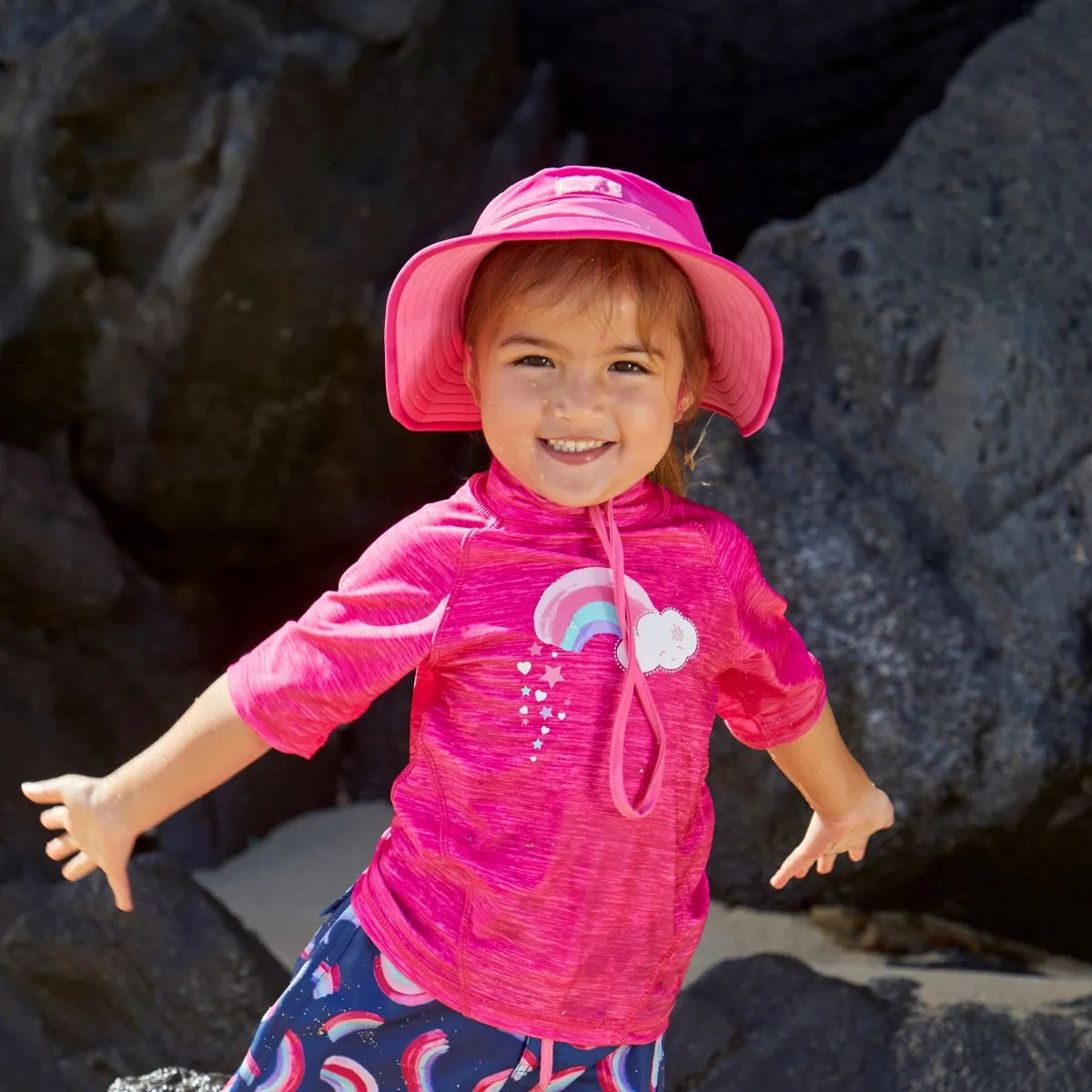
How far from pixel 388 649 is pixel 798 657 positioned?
531 millimetres

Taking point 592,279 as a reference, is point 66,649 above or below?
below

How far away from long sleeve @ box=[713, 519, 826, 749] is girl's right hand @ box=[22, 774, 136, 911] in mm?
735

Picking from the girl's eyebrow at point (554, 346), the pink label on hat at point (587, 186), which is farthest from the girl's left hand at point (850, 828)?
the pink label on hat at point (587, 186)

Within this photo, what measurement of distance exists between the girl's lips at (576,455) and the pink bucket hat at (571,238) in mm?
230

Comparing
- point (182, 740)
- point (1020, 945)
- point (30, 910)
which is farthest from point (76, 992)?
point (1020, 945)

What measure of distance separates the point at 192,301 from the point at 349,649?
1.63 metres

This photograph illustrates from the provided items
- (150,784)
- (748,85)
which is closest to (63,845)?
(150,784)

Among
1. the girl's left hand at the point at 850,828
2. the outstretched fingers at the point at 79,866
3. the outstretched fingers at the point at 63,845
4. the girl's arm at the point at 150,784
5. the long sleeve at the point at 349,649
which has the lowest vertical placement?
the girl's left hand at the point at 850,828

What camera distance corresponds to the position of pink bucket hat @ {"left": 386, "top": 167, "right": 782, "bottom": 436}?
1.76 m

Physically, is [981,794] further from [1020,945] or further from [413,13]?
[413,13]

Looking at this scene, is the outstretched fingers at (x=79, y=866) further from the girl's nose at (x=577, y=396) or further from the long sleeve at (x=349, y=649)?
the girl's nose at (x=577, y=396)

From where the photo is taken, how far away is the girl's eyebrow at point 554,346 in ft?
5.85

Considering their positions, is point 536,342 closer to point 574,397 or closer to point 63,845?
point 574,397

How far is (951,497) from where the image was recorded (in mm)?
2779
